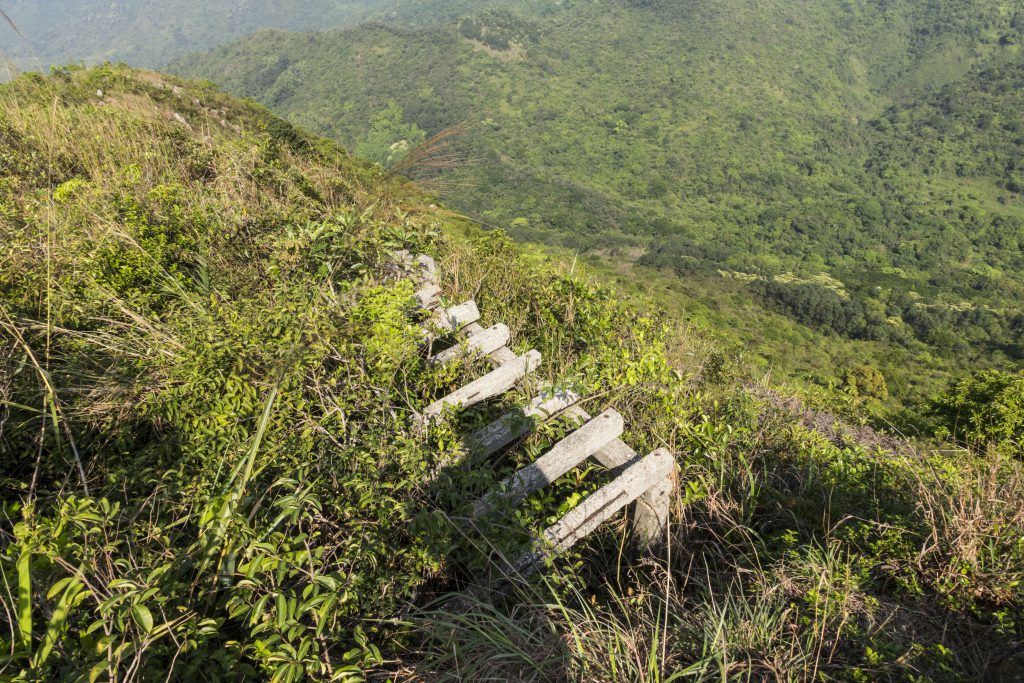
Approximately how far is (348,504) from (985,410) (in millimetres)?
8809

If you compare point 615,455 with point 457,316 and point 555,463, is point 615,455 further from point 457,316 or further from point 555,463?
point 457,316

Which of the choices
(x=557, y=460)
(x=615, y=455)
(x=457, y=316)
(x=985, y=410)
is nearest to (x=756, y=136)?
(x=985, y=410)

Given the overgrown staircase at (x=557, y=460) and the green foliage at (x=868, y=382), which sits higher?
the overgrown staircase at (x=557, y=460)

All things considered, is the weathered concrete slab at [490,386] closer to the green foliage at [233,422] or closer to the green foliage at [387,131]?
the green foliage at [233,422]

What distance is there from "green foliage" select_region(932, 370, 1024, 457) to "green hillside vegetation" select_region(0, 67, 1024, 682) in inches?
185

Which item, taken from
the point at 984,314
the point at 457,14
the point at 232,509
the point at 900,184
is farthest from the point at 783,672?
the point at 457,14

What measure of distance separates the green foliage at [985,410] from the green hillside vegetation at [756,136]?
39.6 m

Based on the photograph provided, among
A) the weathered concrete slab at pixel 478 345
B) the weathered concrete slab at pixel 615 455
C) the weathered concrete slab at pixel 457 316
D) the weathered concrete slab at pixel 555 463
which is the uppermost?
the weathered concrete slab at pixel 457 316

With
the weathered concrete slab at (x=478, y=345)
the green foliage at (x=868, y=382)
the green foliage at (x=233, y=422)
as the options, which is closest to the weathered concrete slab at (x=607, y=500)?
the green foliage at (x=233, y=422)

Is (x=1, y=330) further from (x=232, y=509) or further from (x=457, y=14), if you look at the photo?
(x=457, y=14)

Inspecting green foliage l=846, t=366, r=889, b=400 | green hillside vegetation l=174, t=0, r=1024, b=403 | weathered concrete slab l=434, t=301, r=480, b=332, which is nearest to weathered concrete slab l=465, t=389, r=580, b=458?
weathered concrete slab l=434, t=301, r=480, b=332

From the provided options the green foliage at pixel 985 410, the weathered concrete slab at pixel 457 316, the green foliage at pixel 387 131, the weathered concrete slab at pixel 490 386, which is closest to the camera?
the weathered concrete slab at pixel 490 386

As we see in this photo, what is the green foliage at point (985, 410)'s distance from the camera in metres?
6.06

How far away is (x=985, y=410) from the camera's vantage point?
672cm
